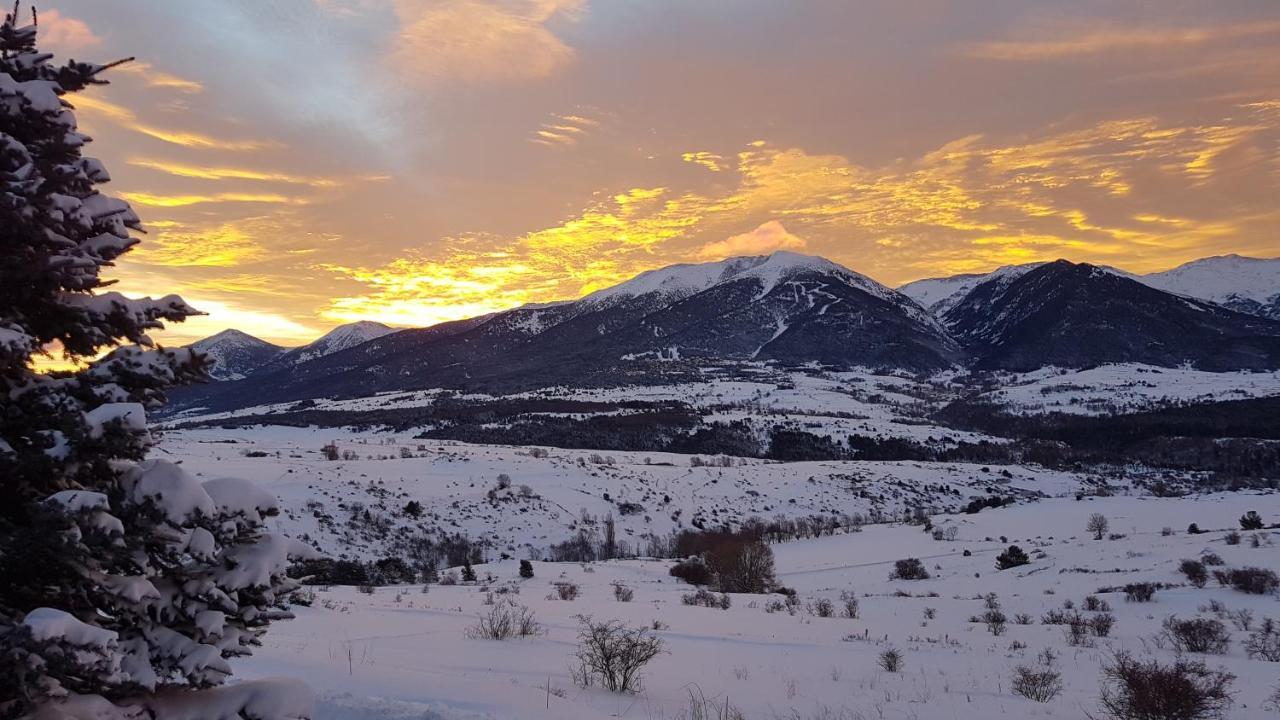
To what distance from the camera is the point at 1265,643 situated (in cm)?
1229

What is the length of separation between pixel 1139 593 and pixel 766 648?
513 inches

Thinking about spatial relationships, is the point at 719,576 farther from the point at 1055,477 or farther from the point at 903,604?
the point at 1055,477

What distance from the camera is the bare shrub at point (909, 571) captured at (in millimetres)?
26531

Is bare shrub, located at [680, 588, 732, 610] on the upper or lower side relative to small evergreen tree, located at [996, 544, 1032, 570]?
upper

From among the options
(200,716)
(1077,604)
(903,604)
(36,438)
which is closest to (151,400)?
(36,438)

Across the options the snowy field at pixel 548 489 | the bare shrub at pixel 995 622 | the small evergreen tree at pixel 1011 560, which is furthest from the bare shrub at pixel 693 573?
the snowy field at pixel 548 489

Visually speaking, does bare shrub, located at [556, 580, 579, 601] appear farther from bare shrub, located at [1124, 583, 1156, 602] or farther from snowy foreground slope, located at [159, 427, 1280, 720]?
bare shrub, located at [1124, 583, 1156, 602]

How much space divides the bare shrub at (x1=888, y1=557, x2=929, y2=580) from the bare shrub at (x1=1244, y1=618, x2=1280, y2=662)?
1231 cm

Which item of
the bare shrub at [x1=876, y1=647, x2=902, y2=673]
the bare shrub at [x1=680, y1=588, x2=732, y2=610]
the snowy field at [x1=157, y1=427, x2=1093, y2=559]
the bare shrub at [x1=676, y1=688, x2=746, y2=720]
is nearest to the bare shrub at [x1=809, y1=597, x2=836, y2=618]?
the bare shrub at [x1=680, y1=588, x2=732, y2=610]

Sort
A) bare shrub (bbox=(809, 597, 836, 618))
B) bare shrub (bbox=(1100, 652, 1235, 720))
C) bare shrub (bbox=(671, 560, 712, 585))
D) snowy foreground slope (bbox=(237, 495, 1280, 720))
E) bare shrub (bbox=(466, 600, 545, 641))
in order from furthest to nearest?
bare shrub (bbox=(671, 560, 712, 585)) → bare shrub (bbox=(809, 597, 836, 618)) → bare shrub (bbox=(466, 600, 545, 641)) → snowy foreground slope (bbox=(237, 495, 1280, 720)) → bare shrub (bbox=(1100, 652, 1235, 720))

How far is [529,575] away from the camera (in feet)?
80.9

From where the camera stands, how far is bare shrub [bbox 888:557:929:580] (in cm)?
2653

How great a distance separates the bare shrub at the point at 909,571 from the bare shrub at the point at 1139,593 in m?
8.19

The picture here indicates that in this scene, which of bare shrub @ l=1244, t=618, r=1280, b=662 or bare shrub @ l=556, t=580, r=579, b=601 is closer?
bare shrub @ l=1244, t=618, r=1280, b=662
